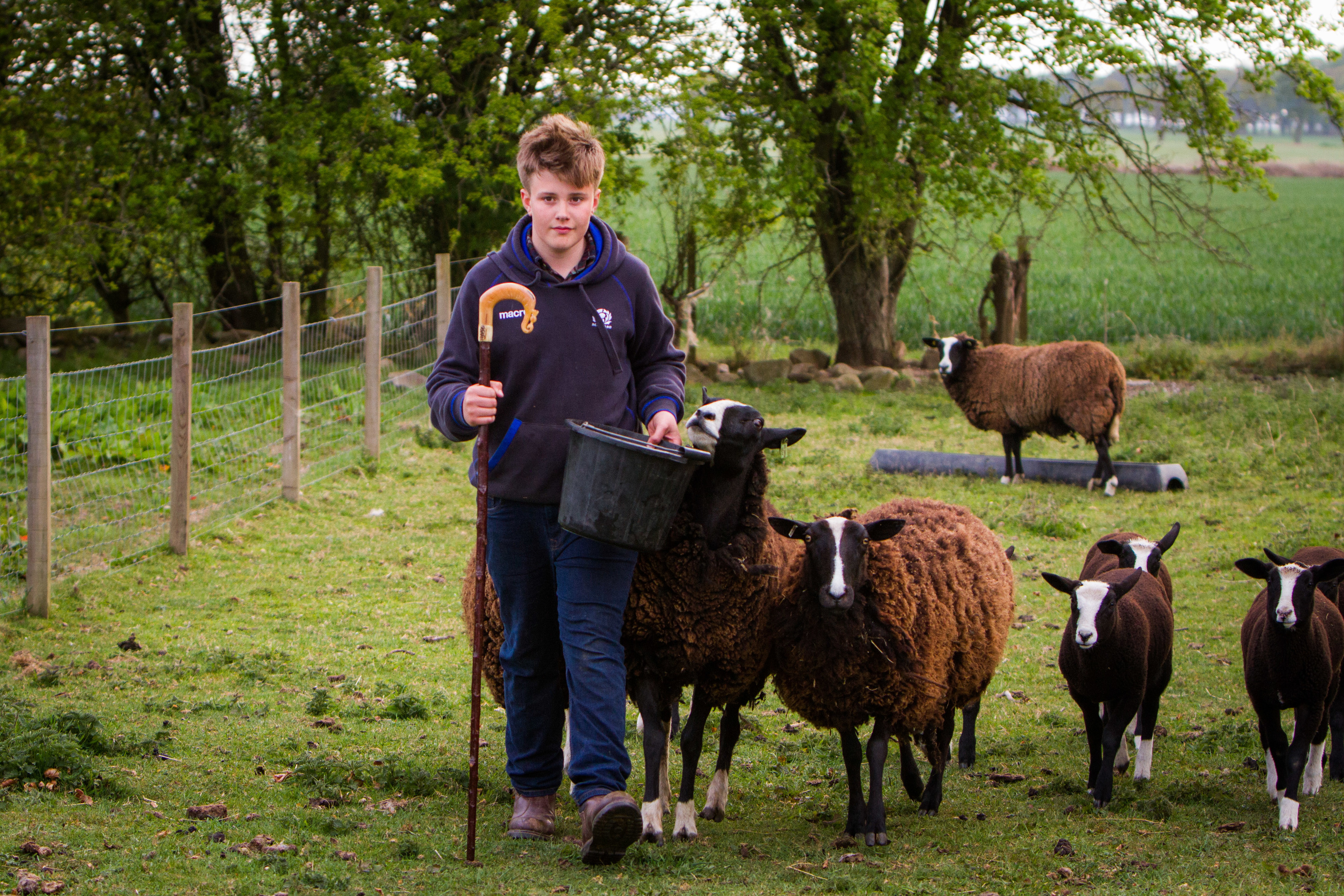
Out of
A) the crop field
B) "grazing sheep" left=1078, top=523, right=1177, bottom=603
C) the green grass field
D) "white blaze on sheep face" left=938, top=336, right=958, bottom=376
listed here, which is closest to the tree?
the crop field

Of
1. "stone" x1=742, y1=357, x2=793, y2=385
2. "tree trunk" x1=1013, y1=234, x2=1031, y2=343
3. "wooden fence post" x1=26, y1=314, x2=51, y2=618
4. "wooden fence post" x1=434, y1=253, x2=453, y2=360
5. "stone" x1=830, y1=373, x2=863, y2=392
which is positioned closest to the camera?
"wooden fence post" x1=26, y1=314, x2=51, y2=618

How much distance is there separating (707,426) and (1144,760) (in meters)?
2.82

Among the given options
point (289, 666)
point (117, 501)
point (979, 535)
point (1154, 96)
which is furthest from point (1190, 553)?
point (1154, 96)

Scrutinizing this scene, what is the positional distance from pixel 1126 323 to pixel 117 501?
75.1ft

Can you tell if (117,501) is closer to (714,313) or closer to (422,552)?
(422,552)

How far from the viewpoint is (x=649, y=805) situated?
16.1 feet

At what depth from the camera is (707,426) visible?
16.4 ft

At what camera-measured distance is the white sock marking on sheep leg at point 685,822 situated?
4.92 m

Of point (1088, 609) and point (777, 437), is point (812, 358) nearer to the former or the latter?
point (1088, 609)

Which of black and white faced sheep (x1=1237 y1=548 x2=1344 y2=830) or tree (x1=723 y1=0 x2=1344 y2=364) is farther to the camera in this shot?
tree (x1=723 y1=0 x2=1344 y2=364)

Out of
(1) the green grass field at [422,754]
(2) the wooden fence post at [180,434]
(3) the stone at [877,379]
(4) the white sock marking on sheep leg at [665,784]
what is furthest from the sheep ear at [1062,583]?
(3) the stone at [877,379]

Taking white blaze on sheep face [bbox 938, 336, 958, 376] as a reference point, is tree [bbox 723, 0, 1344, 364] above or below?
above

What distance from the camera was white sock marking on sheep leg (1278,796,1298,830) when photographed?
5117 mm

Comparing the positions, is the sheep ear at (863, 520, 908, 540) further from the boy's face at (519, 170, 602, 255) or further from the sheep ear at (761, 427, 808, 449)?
the boy's face at (519, 170, 602, 255)
